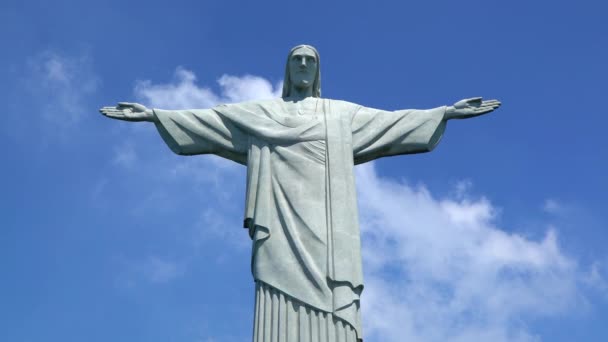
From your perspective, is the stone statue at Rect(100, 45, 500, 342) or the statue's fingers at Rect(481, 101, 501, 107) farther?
the statue's fingers at Rect(481, 101, 501, 107)

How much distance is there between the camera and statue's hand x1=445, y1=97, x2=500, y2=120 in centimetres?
1444

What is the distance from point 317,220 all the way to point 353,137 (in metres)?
1.97

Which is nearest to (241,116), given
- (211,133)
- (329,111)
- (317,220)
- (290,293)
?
(211,133)

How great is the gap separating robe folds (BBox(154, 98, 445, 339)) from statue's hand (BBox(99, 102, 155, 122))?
194 mm

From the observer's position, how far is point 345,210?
13430mm

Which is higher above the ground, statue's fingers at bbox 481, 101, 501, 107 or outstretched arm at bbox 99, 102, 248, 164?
statue's fingers at bbox 481, 101, 501, 107

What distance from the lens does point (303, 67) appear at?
49.4 feet

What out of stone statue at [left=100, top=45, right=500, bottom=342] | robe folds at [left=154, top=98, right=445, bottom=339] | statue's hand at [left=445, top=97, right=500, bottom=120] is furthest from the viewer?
statue's hand at [left=445, top=97, right=500, bottom=120]

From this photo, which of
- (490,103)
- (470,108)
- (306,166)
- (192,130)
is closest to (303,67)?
(306,166)

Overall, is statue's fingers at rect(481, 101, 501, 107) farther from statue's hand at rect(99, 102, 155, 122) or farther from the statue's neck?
statue's hand at rect(99, 102, 155, 122)

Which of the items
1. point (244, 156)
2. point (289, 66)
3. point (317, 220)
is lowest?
point (317, 220)

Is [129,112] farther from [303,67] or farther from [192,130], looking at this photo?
[303,67]

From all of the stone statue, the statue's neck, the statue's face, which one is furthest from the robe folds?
the statue's face

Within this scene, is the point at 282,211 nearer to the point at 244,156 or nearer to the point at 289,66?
the point at 244,156
